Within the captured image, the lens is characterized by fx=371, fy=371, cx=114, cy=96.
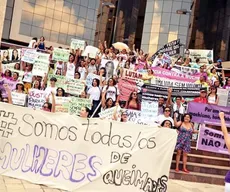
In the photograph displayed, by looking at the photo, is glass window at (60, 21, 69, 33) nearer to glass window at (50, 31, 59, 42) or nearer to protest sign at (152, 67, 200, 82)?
glass window at (50, 31, 59, 42)

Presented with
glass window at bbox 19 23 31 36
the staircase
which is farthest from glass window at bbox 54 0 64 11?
the staircase

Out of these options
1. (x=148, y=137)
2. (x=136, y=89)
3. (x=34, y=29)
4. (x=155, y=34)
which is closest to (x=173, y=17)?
(x=155, y=34)

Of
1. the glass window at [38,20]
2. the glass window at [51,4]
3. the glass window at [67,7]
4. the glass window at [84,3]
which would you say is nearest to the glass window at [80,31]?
the glass window at [67,7]

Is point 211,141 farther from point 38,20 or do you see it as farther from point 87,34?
point 87,34

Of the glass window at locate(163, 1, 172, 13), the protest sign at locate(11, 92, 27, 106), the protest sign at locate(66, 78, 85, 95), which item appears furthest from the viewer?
the glass window at locate(163, 1, 172, 13)

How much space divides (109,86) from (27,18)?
3111 centimetres

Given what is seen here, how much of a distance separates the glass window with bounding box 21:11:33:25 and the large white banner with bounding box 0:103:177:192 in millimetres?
34429

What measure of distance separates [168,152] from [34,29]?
35.8 meters

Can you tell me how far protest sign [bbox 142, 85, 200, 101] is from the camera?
472 inches

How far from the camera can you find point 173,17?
4428 cm

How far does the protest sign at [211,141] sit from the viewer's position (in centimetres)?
1002

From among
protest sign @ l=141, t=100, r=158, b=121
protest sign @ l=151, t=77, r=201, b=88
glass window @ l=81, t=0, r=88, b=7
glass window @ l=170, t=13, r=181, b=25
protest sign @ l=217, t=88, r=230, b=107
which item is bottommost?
protest sign @ l=141, t=100, r=158, b=121

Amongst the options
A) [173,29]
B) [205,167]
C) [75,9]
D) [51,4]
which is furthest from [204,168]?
[75,9]

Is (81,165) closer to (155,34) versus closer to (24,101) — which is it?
(24,101)
